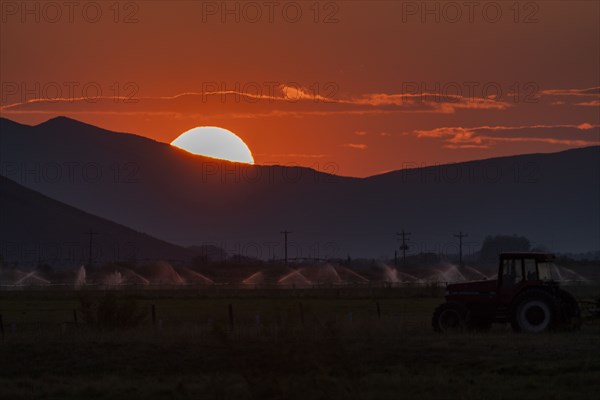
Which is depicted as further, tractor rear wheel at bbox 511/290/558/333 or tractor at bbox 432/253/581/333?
tractor at bbox 432/253/581/333

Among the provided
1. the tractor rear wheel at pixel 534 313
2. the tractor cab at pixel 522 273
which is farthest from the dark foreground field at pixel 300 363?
the tractor cab at pixel 522 273

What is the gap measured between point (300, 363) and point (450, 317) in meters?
15.7

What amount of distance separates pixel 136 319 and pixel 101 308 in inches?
47.7

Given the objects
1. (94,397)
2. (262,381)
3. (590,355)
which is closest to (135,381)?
(94,397)

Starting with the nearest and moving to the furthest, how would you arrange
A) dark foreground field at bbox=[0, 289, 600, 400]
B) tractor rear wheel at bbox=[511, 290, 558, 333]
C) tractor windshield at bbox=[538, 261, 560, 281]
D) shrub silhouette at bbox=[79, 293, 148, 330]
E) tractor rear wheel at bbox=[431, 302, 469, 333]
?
1. dark foreground field at bbox=[0, 289, 600, 400]
2. tractor rear wheel at bbox=[511, 290, 558, 333]
3. tractor windshield at bbox=[538, 261, 560, 281]
4. tractor rear wheel at bbox=[431, 302, 469, 333]
5. shrub silhouette at bbox=[79, 293, 148, 330]

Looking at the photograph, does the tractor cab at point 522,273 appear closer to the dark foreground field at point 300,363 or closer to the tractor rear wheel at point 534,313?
the tractor rear wheel at point 534,313

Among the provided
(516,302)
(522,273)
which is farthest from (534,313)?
(522,273)

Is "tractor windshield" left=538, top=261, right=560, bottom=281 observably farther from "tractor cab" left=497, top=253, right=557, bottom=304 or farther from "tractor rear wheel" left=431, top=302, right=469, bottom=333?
"tractor rear wheel" left=431, top=302, right=469, bottom=333

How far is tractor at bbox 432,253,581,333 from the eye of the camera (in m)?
32.7

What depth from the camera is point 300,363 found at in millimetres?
19438

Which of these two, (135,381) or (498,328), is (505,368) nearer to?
(135,381)

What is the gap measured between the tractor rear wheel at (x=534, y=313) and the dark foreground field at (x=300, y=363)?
613mm

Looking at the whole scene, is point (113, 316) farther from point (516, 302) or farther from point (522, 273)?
point (522, 273)

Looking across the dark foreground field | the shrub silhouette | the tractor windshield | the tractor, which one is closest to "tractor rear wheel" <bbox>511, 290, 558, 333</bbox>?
the tractor
